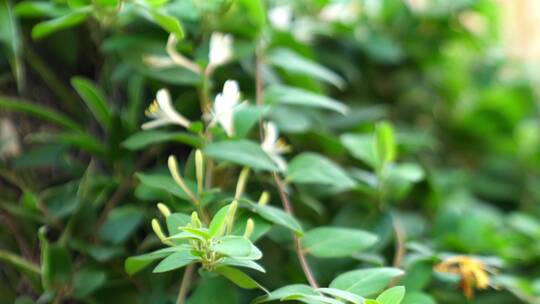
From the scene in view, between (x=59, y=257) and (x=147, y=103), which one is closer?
(x=59, y=257)

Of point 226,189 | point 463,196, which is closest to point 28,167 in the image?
point 226,189

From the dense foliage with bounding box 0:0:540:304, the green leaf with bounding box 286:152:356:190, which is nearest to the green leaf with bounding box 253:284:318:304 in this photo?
the dense foliage with bounding box 0:0:540:304

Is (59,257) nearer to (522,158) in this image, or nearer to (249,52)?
(249,52)

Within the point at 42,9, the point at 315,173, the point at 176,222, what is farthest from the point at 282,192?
the point at 42,9

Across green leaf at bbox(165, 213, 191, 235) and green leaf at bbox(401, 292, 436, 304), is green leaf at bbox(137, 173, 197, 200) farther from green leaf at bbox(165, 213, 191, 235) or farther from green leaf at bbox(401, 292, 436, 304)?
green leaf at bbox(401, 292, 436, 304)

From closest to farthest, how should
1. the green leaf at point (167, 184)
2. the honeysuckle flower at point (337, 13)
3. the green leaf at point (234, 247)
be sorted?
the green leaf at point (234, 247) → the green leaf at point (167, 184) → the honeysuckle flower at point (337, 13)

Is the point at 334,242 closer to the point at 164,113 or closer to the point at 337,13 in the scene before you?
the point at 164,113

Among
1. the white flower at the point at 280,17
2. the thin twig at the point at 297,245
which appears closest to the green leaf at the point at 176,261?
the thin twig at the point at 297,245

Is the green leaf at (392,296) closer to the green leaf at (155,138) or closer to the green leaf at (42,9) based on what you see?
the green leaf at (155,138)
